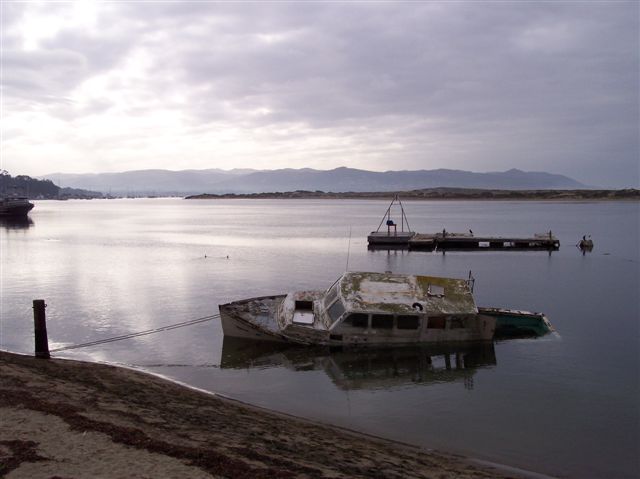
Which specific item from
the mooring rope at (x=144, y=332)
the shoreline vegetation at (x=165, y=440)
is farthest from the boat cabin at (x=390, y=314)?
the shoreline vegetation at (x=165, y=440)

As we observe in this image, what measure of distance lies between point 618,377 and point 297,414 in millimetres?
12625

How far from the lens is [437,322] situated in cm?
2195

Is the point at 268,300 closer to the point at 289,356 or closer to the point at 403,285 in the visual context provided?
the point at 289,356

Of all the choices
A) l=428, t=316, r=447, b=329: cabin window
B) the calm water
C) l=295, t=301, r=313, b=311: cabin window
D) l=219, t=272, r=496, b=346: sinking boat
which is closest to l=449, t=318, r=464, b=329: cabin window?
l=219, t=272, r=496, b=346: sinking boat

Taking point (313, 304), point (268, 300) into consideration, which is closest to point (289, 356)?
point (313, 304)

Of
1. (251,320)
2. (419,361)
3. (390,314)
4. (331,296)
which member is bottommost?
(419,361)

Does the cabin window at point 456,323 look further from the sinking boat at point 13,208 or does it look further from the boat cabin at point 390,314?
the sinking boat at point 13,208

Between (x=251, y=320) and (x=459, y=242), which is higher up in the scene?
(x=459, y=242)

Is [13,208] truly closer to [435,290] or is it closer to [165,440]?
[435,290]

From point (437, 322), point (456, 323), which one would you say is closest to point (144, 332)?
point (437, 322)

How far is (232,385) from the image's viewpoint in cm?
1828

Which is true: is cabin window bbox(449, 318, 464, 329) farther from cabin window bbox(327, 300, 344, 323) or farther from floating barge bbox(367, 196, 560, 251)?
floating barge bbox(367, 196, 560, 251)

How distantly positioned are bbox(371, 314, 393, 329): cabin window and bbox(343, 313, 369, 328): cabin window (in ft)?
1.01

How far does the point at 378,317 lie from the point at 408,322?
1353mm
